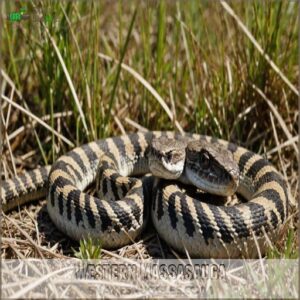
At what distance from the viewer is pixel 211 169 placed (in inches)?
238

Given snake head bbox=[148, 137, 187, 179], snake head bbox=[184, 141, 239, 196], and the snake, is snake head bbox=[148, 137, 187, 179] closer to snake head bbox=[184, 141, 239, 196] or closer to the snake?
the snake

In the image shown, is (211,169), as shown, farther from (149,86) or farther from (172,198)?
(149,86)

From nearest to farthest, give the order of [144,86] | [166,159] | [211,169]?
[211,169], [166,159], [144,86]

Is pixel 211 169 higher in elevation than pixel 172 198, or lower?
higher

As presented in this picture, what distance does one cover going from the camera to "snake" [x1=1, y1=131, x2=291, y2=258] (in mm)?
5578

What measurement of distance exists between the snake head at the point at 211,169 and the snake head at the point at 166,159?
0.11 meters

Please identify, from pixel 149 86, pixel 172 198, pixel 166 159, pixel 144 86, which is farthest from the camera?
pixel 144 86

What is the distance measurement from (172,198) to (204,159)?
597 mm

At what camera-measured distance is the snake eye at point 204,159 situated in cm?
609

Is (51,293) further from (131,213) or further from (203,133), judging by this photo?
(203,133)

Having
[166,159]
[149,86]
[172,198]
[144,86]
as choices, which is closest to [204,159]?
[166,159]

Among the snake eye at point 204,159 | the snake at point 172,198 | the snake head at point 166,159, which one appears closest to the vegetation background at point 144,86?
the snake at point 172,198

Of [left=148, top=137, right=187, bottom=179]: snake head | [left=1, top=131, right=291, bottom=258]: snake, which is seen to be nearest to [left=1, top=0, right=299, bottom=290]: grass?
[left=1, top=131, right=291, bottom=258]: snake

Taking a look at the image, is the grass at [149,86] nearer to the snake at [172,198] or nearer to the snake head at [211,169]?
the snake at [172,198]
